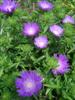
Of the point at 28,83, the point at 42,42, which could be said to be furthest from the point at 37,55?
the point at 28,83

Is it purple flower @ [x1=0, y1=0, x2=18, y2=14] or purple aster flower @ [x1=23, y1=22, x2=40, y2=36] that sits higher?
purple flower @ [x1=0, y1=0, x2=18, y2=14]

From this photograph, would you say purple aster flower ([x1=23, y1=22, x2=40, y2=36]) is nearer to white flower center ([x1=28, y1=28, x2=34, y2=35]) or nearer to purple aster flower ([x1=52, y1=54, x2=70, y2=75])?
white flower center ([x1=28, y1=28, x2=34, y2=35])

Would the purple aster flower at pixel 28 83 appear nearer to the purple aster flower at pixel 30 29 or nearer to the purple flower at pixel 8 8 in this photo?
the purple aster flower at pixel 30 29

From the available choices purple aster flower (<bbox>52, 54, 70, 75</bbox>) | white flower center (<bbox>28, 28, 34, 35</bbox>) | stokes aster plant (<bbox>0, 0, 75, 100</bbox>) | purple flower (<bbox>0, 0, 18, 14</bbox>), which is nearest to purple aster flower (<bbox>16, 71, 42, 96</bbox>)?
stokes aster plant (<bbox>0, 0, 75, 100</bbox>)

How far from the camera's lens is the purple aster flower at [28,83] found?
65.8 inches

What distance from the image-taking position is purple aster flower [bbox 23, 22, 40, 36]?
1867 millimetres

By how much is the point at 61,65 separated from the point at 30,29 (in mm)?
283

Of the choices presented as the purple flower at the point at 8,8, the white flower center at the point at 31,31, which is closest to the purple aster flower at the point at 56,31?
the white flower center at the point at 31,31

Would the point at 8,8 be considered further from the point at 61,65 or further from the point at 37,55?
the point at 61,65

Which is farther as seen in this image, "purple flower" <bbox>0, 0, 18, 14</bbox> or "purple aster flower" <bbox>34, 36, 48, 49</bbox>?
"purple flower" <bbox>0, 0, 18, 14</bbox>

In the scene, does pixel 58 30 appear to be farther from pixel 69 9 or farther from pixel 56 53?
pixel 69 9

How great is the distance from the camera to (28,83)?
170cm

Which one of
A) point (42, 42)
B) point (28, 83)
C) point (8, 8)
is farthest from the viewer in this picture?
point (8, 8)

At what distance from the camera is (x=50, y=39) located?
75.4 inches
